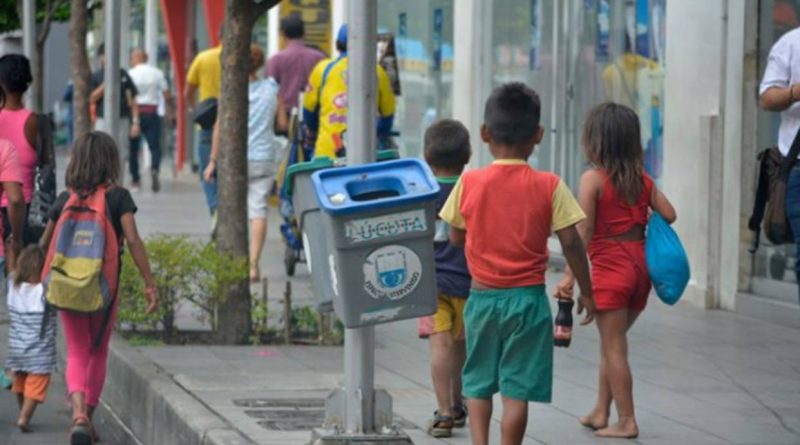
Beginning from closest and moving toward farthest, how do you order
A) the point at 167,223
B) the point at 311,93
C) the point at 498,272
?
the point at 498,272 < the point at 311,93 < the point at 167,223

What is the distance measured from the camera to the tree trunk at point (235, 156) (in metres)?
11.2

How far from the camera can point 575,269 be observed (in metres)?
7.21

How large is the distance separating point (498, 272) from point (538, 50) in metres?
10.8

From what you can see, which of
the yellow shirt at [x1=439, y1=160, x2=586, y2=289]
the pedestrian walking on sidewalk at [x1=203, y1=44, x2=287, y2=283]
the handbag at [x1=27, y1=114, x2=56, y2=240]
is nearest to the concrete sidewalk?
the handbag at [x1=27, y1=114, x2=56, y2=240]

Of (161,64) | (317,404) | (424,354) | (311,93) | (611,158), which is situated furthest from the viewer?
(161,64)

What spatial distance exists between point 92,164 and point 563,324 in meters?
2.59

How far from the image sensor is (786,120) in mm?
8359

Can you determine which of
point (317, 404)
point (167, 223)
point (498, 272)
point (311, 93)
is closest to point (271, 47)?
point (167, 223)

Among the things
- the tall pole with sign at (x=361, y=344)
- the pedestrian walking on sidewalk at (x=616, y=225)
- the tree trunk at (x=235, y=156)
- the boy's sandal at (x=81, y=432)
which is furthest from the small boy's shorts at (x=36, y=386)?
the pedestrian walking on sidewalk at (x=616, y=225)

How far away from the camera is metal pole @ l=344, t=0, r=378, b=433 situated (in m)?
7.27

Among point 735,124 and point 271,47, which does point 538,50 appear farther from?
point 271,47

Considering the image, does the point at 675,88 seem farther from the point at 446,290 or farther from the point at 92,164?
the point at 446,290

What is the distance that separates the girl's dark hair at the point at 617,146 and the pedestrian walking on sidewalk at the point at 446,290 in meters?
0.59

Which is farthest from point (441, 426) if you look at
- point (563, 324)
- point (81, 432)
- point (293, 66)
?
point (293, 66)
